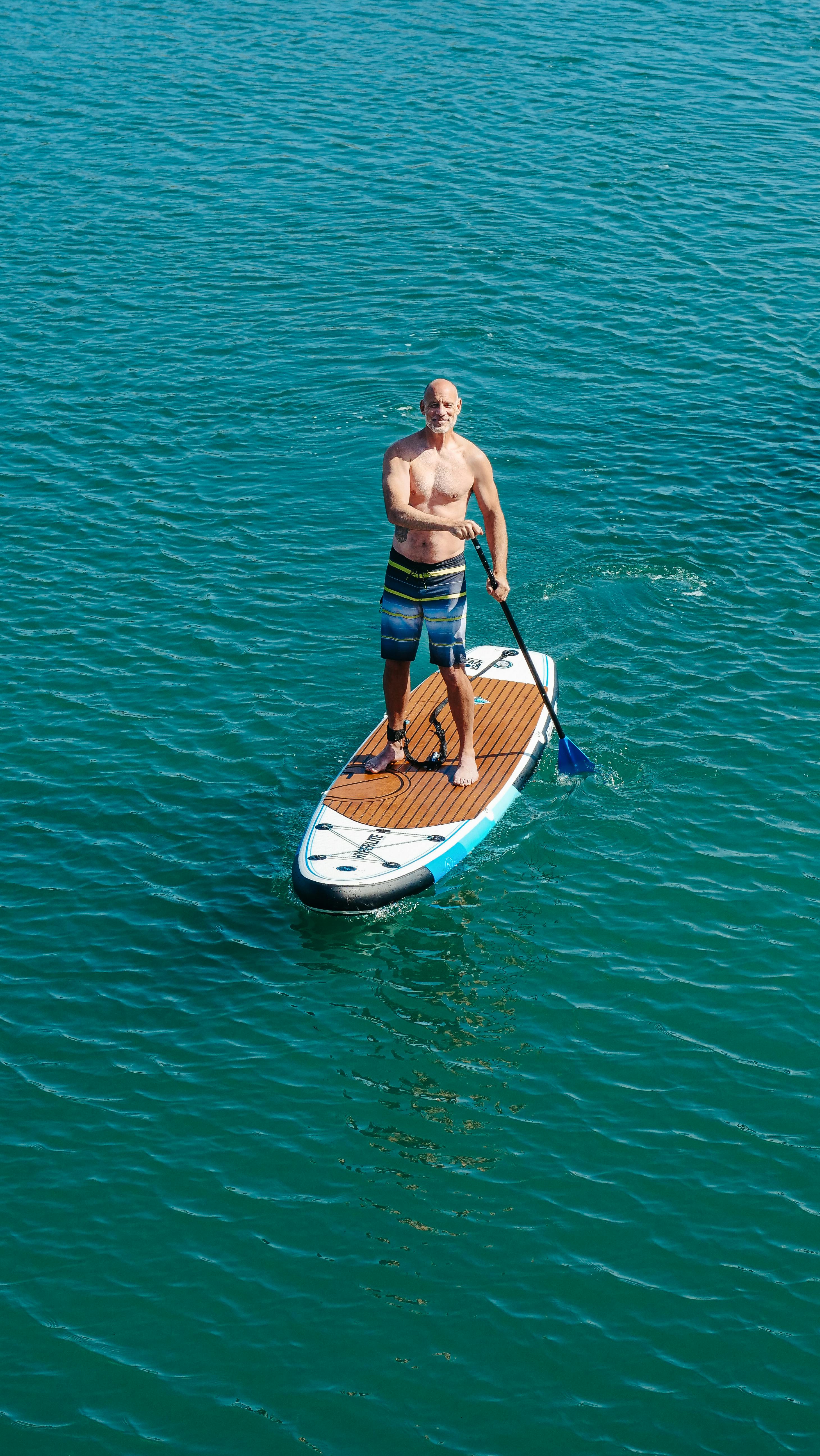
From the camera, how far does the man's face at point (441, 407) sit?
41.4 feet

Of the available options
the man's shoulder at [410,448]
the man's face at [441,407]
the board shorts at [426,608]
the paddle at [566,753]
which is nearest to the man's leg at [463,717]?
the board shorts at [426,608]

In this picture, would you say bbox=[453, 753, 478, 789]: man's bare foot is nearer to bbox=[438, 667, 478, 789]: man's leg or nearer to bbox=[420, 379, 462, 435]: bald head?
bbox=[438, 667, 478, 789]: man's leg

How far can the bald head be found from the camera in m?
12.6

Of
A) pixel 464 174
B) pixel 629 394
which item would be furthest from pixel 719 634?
pixel 464 174

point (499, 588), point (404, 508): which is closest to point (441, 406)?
point (404, 508)

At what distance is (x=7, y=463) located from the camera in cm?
2102

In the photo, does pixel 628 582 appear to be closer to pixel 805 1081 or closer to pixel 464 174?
pixel 805 1081

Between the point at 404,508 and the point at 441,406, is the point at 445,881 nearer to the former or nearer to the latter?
the point at 404,508

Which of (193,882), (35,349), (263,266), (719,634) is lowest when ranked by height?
(193,882)

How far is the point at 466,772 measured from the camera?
14.4 metres

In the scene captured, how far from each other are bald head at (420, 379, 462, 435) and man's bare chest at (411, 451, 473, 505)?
28cm

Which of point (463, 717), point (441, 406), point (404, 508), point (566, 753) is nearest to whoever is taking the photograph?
point (441, 406)

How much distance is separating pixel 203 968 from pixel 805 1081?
5.05m

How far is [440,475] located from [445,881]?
3.67 meters
